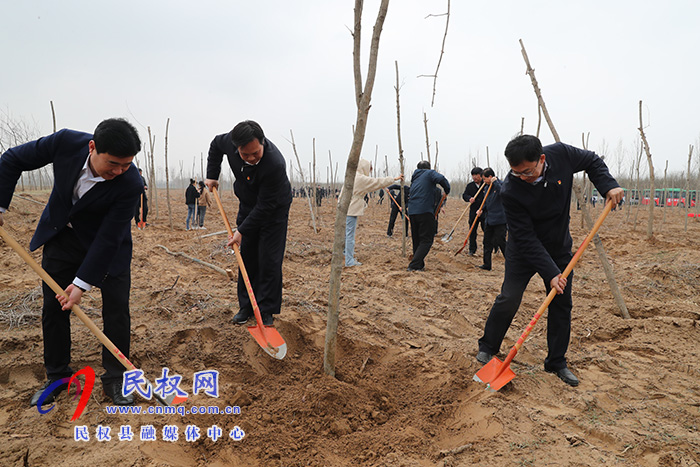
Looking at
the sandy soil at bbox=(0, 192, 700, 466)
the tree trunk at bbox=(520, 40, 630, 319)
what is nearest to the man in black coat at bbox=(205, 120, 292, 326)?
the sandy soil at bbox=(0, 192, 700, 466)

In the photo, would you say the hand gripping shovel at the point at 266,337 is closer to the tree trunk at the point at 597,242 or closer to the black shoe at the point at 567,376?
the black shoe at the point at 567,376

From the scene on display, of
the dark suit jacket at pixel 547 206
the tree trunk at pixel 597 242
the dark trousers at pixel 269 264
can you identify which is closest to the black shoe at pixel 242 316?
the dark trousers at pixel 269 264

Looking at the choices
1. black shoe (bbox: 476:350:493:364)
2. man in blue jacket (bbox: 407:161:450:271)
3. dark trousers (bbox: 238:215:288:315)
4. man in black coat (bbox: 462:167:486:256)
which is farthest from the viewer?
man in black coat (bbox: 462:167:486:256)

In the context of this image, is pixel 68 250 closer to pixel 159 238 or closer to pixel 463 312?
pixel 463 312

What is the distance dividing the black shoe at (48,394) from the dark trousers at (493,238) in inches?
209

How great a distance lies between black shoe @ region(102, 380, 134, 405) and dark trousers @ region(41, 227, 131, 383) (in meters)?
0.03

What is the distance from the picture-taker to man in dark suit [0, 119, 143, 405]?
1.97 metres

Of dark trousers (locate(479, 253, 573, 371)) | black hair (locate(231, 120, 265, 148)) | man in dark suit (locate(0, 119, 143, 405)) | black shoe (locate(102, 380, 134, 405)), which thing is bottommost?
black shoe (locate(102, 380, 134, 405))

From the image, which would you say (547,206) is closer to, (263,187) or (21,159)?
(263,187)

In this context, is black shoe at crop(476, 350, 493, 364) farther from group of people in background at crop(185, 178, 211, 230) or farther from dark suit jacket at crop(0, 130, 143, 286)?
group of people in background at crop(185, 178, 211, 230)

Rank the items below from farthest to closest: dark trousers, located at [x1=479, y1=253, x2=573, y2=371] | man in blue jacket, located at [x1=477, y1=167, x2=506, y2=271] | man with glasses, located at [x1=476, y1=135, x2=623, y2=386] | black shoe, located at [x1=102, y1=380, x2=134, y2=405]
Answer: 1. man in blue jacket, located at [x1=477, y1=167, x2=506, y2=271]
2. dark trousers, located at [x1=479, y1=253, x2=573, y2=371]
3. man with glasses, located at [x1=476, y1=135, x2=623, y2=386]
4. black shoe, located at [x1=102, y1=380, x2=134, y2=405]

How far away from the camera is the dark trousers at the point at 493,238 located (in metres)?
5.89

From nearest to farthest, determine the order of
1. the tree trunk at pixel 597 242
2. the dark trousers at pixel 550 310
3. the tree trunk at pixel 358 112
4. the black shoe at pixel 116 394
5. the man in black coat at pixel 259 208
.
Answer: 1. the tree trunk at pixel 358 112
2. the black shoe at pixel 116 394
3. the dark trousers at pixel 550 310
4. the man in black coat at pixel 259 208
5. the tree trunk at pixel 597 242

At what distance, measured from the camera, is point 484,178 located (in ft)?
20.7
